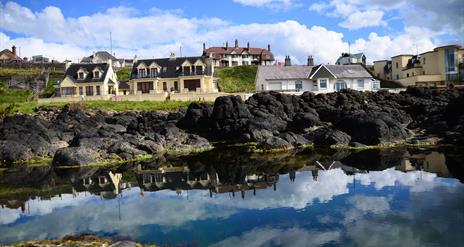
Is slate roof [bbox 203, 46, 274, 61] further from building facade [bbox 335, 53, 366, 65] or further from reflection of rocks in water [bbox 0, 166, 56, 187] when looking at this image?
reflection of rocks in water [bbox 0, 166, 56, 187]

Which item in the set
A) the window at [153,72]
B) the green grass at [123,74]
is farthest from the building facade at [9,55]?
the window at [153,72]

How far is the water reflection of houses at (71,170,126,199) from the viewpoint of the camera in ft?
90.6

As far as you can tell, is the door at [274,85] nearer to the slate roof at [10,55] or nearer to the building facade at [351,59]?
the building facade at [351,59]

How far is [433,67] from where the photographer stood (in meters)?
84.2

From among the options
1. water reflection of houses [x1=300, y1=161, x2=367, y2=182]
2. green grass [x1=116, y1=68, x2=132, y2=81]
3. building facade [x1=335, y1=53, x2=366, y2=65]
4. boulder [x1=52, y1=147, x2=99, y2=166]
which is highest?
building facade [x1=335, y1=53, x2=366, y2=65]

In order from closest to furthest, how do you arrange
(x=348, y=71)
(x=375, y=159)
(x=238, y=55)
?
(x=375, y=159) → (x=348, y=71) → (x=238, y=55)

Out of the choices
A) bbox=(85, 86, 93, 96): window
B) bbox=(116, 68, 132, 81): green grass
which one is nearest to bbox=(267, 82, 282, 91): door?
bbox=(85, 86, 93, 96): window

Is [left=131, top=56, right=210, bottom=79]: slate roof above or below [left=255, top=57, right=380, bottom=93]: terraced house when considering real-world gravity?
above

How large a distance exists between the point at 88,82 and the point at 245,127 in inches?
1661

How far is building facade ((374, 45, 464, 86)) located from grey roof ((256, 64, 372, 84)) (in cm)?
1137

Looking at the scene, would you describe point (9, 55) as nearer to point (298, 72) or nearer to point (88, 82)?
point (88, 82)

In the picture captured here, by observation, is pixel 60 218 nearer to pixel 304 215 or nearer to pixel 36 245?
pixel 36 245

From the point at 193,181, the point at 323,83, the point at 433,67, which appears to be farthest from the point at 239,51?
the point at 193,181

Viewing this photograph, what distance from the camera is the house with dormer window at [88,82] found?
81.3 m
